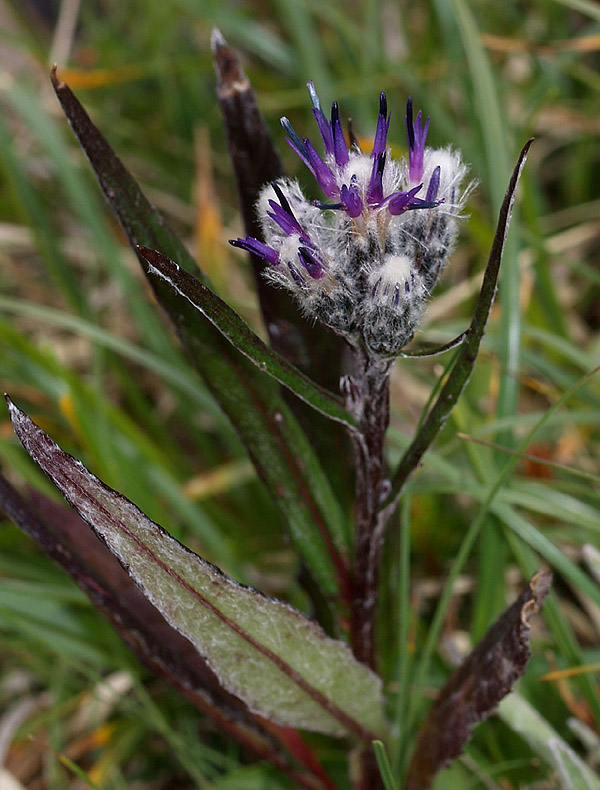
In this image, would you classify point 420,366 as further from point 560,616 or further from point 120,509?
point 120,509

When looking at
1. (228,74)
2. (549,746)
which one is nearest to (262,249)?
(228,74)

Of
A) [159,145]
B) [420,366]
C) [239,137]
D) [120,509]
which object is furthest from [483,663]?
[159,145]

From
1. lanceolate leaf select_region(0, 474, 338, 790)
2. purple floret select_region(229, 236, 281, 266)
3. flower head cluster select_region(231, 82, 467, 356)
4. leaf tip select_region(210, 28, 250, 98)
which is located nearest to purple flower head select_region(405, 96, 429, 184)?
flower head cluster select_region(231, 82, 467, 356)

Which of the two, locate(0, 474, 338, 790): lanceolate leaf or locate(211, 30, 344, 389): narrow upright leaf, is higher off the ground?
locate(211, 30, 344, 389): narrow upright leaf

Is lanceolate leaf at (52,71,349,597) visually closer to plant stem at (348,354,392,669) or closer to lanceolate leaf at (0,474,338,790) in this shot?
plant stem at (348,354,392,669)

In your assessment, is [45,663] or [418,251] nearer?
[418,251]

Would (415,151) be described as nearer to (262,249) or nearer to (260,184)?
(262,249)
